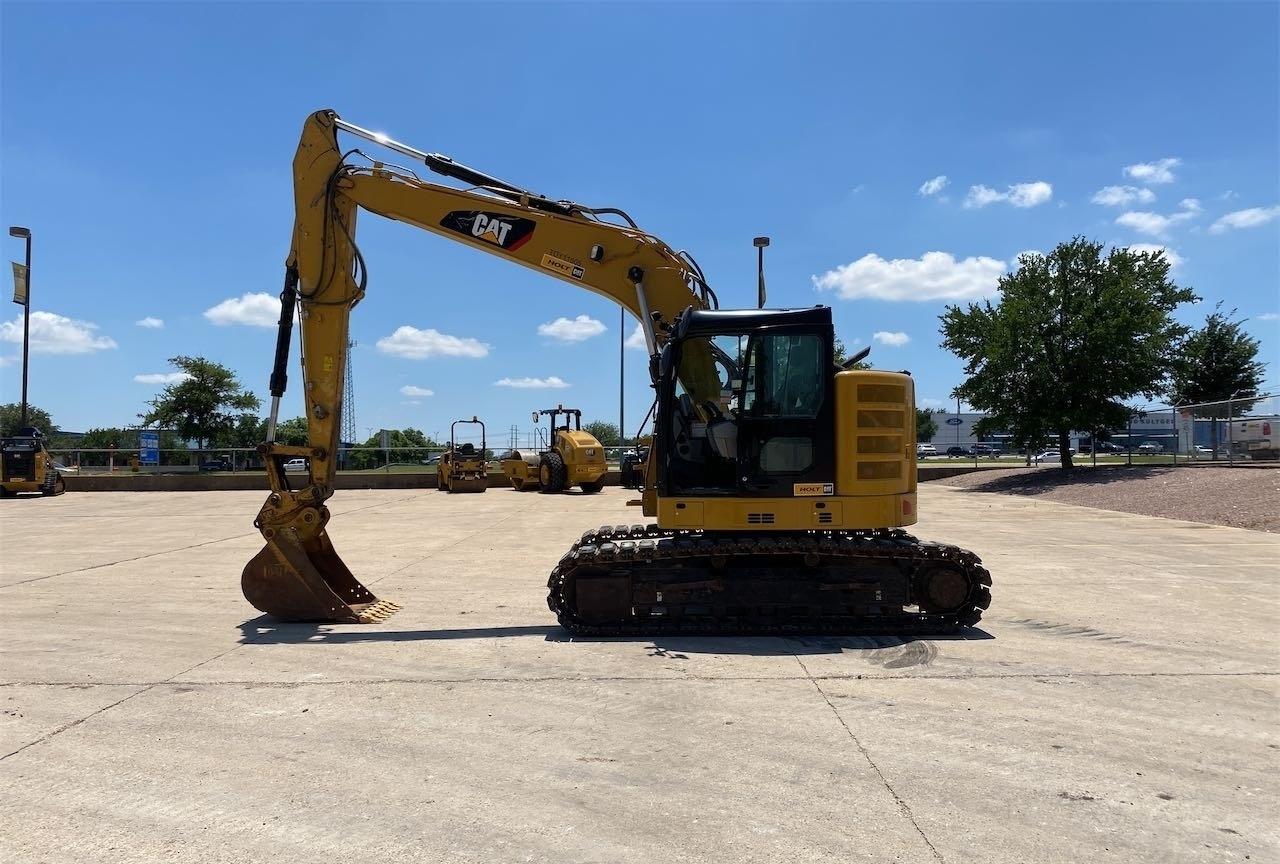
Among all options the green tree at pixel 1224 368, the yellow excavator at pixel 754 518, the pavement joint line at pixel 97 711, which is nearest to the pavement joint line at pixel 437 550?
the yellow excavator at pixel 754 518

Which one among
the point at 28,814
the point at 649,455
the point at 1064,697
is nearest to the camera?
the point at 28,814

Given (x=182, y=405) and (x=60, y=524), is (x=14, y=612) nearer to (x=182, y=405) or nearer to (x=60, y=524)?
(x=60, y=524)

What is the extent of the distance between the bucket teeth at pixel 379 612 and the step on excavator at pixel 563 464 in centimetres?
1786

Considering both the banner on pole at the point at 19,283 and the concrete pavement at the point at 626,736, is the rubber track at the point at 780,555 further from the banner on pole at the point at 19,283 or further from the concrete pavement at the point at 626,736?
the banner on pole at the point at 19,283

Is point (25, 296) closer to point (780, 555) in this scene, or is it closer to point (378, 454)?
point (378, 454)

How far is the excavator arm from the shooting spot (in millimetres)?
7750

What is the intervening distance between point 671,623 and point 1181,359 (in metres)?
27.5

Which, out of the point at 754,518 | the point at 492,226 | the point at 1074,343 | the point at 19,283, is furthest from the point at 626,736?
the point at 19,283

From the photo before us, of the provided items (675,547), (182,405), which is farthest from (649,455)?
(182,405)

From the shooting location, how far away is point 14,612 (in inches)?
321

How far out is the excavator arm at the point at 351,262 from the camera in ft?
25.4

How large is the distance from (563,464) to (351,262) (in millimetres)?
18459

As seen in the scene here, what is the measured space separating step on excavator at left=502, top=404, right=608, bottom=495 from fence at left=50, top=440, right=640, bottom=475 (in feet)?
20.9

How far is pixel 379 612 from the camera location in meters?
7.86
